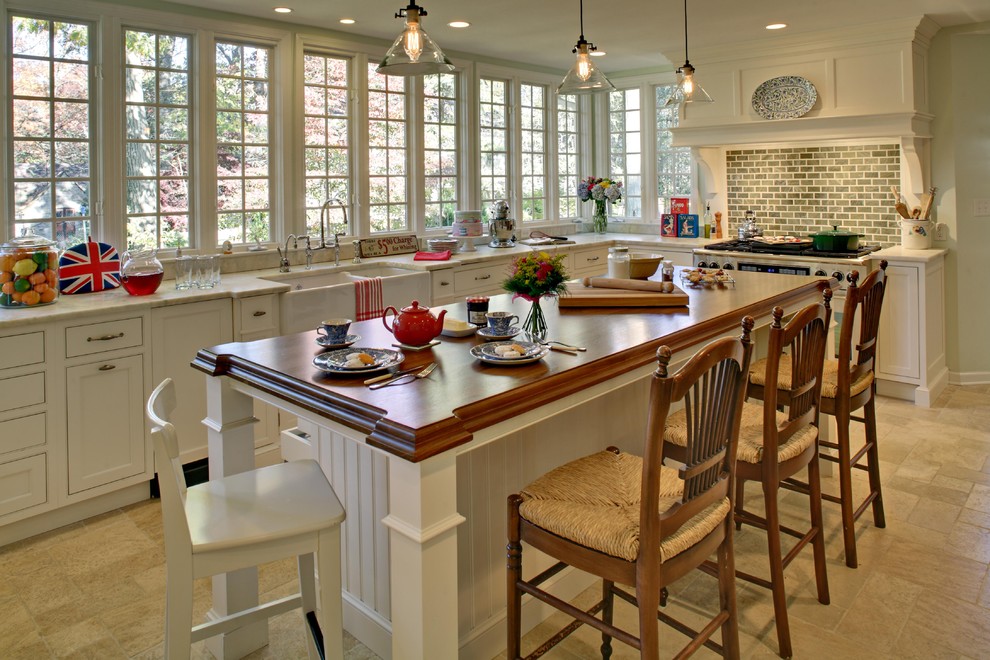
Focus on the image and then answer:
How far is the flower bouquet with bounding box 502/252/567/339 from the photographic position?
8.16 feet

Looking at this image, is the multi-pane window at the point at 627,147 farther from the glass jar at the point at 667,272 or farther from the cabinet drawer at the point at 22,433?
the cabinet drawer at the point at 22,433

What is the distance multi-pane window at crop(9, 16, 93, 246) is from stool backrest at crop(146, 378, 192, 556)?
2.71 meters

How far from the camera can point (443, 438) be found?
1605mm

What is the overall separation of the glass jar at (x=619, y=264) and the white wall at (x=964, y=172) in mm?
3121

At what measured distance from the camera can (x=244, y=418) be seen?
7.45ft

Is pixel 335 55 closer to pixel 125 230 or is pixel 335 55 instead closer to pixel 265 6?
pixel 265 6

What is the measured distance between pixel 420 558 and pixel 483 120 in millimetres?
5126

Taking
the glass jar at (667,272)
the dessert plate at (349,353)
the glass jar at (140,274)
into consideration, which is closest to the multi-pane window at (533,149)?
the glass jar at (667,272)

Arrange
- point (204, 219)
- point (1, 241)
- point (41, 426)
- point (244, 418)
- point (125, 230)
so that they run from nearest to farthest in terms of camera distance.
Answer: point (244, 418) → point (41, 426) → point (1, 241) → point (125, 230) → point (204, 219)

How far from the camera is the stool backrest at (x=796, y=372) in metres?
2.25

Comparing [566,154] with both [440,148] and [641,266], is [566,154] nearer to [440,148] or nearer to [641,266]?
[440,148]

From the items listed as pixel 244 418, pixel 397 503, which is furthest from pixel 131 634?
pixel 397 503

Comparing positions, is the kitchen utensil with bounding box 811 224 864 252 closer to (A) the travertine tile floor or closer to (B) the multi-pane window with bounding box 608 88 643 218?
(A) the travertine tile floor

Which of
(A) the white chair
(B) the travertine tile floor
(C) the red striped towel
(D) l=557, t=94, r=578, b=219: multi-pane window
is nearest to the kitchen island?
(A) the white chair
